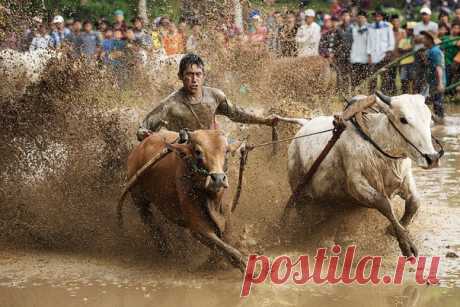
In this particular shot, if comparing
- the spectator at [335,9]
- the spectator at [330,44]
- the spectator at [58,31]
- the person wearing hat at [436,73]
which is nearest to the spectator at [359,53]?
the spectator at [330,44]

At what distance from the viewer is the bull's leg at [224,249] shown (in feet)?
24.5

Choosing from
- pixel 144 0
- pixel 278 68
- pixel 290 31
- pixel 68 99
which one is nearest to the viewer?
pixel 68 99

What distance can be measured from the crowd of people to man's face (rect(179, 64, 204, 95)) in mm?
8261

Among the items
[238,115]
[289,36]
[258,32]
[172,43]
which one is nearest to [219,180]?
[238,115]

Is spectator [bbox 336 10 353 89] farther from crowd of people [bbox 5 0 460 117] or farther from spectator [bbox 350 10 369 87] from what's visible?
spectator [bbox 350 10 369 87]

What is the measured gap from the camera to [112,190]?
940cm

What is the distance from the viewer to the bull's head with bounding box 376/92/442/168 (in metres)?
7.74

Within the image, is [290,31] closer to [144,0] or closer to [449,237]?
[144,0]

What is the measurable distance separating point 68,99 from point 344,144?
313cm

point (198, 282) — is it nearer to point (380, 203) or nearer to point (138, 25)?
point (380, 203)

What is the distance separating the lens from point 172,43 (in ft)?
58.9

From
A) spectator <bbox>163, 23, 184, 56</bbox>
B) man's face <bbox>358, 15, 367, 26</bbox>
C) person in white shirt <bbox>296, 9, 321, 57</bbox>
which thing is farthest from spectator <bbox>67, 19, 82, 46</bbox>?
man's face <bbox>358, 15, 367, 26</bbox>

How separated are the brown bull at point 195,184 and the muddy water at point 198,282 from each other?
0.29 meters

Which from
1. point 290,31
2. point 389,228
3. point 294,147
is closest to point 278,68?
point 290,31
